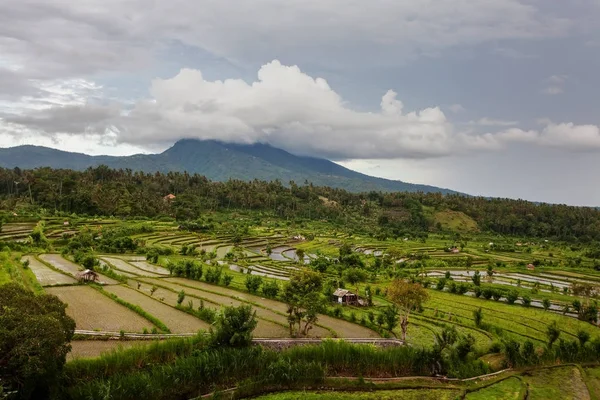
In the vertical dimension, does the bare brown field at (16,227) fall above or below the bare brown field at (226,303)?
above

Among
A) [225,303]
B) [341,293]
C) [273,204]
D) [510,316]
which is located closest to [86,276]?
[225,303]

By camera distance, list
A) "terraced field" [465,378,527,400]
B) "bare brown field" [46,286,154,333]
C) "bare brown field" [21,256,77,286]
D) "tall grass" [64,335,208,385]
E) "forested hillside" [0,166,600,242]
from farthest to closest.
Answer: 1. "forested hillside" [0,166,600,242]
2. "bare brown field" [21,256,77,286]
3. "bare brown field" [46,286,154,333]
4. "terraced field" [465,378,527,400]
5. "tall grass" [64,335,208,385]

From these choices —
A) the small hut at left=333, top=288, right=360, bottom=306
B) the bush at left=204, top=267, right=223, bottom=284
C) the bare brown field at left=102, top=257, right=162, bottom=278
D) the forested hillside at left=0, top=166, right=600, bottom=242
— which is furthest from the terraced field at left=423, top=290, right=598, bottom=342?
the forested hillside at left=0, top=166, right=600, bottom=242

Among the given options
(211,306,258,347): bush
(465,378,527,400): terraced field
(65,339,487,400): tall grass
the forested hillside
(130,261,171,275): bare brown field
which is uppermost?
the forested hillside

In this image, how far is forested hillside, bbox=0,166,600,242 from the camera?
106438 mm

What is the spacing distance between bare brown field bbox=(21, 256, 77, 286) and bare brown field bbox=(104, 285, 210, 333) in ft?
14.9

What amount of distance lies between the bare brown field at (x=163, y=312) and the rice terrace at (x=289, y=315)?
20cm

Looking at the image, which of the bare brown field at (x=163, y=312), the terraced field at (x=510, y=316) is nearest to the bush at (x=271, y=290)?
the bare brown field at (x=163, y=312)

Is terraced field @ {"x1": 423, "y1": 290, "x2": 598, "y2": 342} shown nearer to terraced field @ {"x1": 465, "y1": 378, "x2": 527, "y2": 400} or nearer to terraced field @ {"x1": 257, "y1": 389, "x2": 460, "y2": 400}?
terraced field @ {"x1": 465, "y1": 378, "x2": 527, "y2": 400}

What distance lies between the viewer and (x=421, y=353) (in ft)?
75.6

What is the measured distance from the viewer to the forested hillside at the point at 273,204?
349 ft

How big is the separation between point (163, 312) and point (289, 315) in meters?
10.2

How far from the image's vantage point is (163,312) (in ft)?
108

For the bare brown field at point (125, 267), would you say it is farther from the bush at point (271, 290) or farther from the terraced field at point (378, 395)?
the terraced field at point (378, 395)
